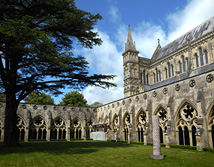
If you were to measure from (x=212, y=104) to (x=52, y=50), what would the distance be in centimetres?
1381

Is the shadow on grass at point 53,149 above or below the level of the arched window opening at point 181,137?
below

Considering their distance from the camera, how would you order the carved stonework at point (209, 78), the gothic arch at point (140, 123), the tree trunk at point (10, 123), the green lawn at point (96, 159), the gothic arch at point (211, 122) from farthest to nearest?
the gothic arch at point (140, 123) → the tree trunk at point (10, 123) → the carved stonework at point (209, 78) → the gothic arch at point (211, 122) → the green lawn at point (96, 159)

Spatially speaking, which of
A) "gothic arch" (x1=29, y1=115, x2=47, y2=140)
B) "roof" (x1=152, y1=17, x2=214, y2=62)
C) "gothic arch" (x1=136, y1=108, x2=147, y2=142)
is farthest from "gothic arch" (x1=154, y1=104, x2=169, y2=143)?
"gothic arch" (x1=29, y1=115, x2=47, y2=140)

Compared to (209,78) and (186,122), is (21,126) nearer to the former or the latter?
(186,122)

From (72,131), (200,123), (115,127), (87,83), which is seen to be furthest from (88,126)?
(200,123)

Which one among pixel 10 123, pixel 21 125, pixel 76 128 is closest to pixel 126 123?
pixel 76 128

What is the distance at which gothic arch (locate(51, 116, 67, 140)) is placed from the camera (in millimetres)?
33344

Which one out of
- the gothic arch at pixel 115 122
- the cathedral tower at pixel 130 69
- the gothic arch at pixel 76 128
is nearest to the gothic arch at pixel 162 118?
the gothic arch at pixel 115 122

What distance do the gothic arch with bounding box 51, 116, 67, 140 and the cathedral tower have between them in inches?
696

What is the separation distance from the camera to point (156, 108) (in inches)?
883

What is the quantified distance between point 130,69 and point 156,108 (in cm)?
2449

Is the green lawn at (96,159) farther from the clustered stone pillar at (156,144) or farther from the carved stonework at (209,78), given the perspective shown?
the carved stonework at (209,78)

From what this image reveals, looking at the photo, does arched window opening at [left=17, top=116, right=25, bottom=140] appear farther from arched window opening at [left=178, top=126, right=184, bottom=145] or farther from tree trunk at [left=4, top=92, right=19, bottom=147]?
arched window opening at [left=178, top=126, right=184, bottom=145]

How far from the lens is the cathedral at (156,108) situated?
17.7 meters
